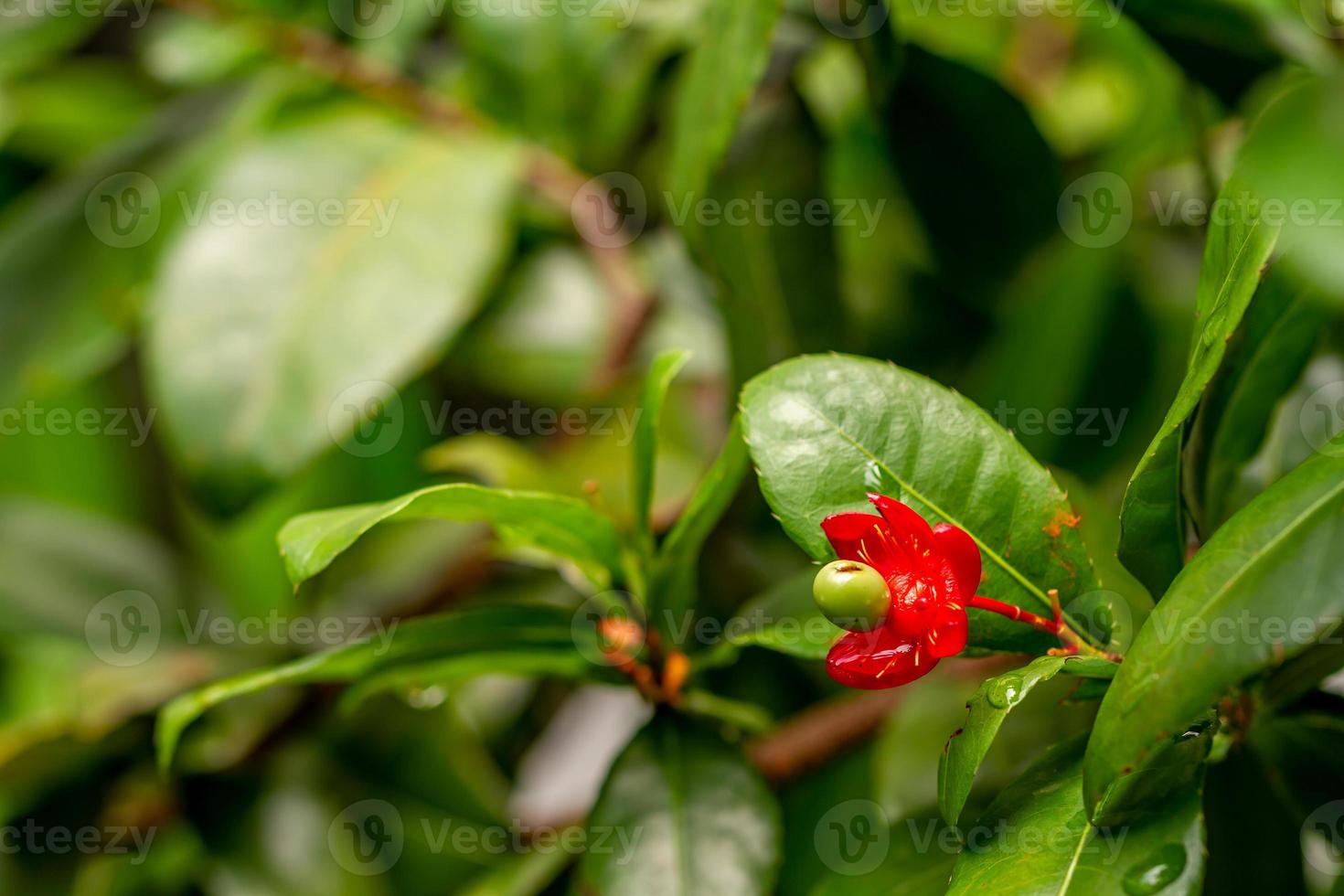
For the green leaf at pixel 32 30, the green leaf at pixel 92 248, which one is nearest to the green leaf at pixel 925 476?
the green leaf at pixel 92 248

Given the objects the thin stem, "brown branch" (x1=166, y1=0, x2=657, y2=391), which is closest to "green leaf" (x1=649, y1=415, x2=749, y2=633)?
the thin stem

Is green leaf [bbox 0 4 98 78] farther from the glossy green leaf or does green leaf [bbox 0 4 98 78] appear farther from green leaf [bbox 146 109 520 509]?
the glossy green leaf

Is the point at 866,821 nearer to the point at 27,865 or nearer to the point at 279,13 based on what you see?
the point at 27,865

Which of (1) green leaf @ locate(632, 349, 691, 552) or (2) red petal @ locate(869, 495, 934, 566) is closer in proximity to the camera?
(2) red petal @ locate(869, 495, 934, 566)

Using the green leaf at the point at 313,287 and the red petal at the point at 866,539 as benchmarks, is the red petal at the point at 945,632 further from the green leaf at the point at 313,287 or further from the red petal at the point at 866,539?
the green leaf at the point at 313,287

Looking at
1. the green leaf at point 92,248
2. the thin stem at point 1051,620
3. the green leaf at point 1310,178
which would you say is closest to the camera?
the green leaf at point 1310,178
